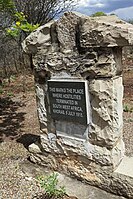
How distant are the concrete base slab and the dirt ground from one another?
27.7 inches

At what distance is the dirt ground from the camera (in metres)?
3.03

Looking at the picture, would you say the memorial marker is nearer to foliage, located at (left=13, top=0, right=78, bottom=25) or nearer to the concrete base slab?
the concrete base slab

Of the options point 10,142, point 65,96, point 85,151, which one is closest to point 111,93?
point 65,96

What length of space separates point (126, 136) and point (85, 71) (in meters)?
2.16

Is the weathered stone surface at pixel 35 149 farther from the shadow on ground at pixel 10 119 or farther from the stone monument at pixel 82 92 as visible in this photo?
the shadow on ground at pixel 10 119

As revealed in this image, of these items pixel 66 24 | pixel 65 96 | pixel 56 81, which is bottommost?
pixel 65 96

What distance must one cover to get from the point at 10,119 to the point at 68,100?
125 inches

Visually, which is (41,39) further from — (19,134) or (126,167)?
(19,134)

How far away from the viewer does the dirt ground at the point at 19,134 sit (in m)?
3.03

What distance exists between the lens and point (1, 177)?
10.6 ft

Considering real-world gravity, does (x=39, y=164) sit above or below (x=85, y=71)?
below

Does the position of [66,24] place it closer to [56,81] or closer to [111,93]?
[56,81]

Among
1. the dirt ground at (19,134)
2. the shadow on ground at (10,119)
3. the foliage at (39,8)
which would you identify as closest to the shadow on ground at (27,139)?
the dirt ground at (19,134)

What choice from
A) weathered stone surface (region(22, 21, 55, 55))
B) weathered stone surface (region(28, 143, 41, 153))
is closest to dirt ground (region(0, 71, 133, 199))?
weathered stone surface (region(28, 143, 41, 153))
